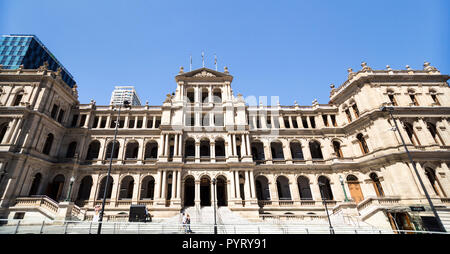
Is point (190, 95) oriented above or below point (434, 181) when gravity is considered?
above

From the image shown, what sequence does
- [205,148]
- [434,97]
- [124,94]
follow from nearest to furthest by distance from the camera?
1. [434,97]
2. [205,148]
3. [124,94]

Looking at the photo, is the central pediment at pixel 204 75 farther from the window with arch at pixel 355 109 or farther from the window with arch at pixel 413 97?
the window with arch at pixel 413 97

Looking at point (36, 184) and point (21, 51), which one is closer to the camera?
point (36, 184)

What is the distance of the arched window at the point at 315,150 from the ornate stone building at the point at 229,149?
1307 mm

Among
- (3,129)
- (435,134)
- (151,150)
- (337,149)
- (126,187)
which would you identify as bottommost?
(126,187)

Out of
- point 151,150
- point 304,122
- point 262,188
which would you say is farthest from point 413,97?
point 151,150

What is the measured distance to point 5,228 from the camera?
14773mm

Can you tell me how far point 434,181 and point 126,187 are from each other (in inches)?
1495

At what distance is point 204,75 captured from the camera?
3312 cm

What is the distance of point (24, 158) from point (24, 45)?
198 ft

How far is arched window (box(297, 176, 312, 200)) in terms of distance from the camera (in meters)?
29.0

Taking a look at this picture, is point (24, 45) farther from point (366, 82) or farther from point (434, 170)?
point (434, 170)

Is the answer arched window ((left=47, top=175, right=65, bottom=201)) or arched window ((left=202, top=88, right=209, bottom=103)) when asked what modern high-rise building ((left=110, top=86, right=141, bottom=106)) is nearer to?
arched window ((left=202, top=88, right=209, bottom=103))

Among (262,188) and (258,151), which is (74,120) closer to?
(258,151)
